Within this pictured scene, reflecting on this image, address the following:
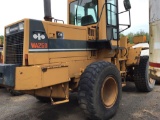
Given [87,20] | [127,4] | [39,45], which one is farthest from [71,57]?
[127,4]

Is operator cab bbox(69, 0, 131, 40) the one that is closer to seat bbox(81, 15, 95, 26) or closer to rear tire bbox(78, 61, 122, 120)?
seat bbox(81, 15, 95, 26)

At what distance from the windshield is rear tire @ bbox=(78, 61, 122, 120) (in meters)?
1.49

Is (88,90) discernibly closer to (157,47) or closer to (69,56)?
(69,56)

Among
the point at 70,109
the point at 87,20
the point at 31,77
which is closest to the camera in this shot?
the point at 31,77

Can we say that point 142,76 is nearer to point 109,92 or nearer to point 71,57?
point 109,92

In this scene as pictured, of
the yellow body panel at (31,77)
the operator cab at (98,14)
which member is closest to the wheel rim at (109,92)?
the operator cab at (98,14)

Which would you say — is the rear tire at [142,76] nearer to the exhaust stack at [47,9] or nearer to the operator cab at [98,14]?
the operator cab at [98,14]

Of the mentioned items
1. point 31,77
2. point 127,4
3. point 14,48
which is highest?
point 127,4

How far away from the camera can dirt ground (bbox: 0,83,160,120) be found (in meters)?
4.79

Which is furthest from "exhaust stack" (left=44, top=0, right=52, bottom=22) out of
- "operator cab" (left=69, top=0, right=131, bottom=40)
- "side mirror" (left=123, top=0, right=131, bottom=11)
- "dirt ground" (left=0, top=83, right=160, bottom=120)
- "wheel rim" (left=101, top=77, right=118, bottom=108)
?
"dirt ground" (left=0, top=83, right=160, bottom=120)

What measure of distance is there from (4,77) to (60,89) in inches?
44.2

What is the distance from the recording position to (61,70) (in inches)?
164

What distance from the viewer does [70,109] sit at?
535 centimetres

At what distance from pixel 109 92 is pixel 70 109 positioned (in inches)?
43.9
